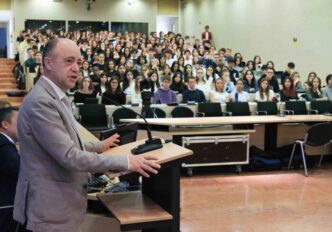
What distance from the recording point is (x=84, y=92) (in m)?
8.26

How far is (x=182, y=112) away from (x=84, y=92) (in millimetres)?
1942

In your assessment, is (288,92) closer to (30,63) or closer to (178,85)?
(178,85)

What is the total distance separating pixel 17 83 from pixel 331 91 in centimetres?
798

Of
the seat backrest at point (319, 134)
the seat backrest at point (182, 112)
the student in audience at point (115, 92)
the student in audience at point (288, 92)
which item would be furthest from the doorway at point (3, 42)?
the seat backrest at point (319, 134)

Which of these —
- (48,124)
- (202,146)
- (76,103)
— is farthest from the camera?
(76,103)

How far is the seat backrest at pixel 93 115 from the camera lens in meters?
7.25

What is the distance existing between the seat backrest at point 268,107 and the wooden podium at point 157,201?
19.2ft

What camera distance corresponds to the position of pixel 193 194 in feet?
16.7

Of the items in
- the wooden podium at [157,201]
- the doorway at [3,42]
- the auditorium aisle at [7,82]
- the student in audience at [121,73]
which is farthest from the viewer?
the doorway at [3,42]

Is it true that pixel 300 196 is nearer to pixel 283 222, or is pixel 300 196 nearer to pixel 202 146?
A: pixel 283 222

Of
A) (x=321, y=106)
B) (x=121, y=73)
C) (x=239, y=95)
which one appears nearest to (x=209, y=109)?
(x=239, y=95)

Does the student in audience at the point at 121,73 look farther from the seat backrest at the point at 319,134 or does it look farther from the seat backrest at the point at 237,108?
the seat backrest at the point at 319,134

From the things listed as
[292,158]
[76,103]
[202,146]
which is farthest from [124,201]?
[76,103]

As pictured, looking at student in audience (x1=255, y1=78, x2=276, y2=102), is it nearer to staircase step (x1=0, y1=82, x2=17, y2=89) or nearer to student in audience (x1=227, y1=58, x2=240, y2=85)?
student in audience (x1=227, y1=58, x2=240, y2=85)
